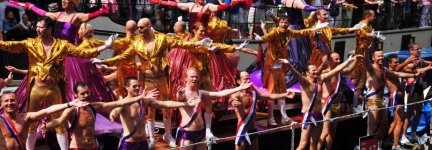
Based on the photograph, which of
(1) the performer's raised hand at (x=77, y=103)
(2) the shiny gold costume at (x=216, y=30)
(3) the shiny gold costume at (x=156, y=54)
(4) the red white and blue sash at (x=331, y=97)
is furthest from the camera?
(2) the shiny gold costume at (x=216, y=30)

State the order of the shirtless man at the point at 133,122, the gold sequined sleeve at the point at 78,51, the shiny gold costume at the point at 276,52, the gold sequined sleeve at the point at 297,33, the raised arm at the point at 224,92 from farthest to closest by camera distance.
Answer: the gold sequined sleeve at the point at 297,33
the shiny gold costume at the point at 276,52
the raised arm at the point at 224,92
the gold sequined sleeve at the point at 78,51
the shirtless man at the point at 133,122

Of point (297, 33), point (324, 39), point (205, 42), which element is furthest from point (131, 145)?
point (324, 39)

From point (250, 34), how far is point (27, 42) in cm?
659

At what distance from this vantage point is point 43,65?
25.6 feet

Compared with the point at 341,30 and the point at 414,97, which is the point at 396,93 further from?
the point at 341,30

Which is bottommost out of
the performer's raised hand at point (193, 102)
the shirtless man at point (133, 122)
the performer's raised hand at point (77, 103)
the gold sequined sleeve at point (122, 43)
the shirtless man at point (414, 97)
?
the shirtless man at point (414, 97)

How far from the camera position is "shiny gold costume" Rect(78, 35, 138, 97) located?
8758 mm

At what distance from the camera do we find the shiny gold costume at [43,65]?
778 cm

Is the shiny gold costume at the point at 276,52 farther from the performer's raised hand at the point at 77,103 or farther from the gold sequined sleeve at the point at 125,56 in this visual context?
the performer's raised hand at the point at 77,103

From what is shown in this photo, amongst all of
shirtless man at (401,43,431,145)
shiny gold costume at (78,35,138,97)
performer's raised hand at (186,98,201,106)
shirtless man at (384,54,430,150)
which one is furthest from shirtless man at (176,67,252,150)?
shirtless man at (401,43,431,145)

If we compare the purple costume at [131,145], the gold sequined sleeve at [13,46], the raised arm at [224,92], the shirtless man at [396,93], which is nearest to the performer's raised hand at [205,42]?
the raised arm at [224,92]

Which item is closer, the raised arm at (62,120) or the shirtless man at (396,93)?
the raised arm at (62,120)

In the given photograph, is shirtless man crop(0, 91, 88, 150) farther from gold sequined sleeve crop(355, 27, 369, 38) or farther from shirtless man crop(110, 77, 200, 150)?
gold sequined sleeve crop(355, 27, 369, 38)

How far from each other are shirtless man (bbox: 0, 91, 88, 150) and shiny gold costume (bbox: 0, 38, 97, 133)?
761mm
